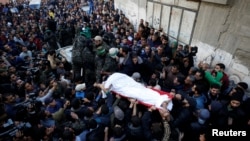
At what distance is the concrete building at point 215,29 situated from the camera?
414 cm

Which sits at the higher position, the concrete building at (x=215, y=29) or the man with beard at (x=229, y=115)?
the concrete building at (x=215, y=29)

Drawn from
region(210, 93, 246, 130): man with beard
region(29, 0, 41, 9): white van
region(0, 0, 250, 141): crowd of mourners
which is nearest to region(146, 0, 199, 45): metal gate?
region(0, 0, 250, 141): crowd of mourners

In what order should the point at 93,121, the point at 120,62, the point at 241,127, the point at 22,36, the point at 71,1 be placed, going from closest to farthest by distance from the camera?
the point at 241,127, the point at 93,121, the point at 120,62, the point at 22,36, the point at 71,1

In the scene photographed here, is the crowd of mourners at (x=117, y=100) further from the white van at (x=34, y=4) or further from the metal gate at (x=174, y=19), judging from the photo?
the white van at (x=34, y=4)

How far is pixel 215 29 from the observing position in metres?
4.75

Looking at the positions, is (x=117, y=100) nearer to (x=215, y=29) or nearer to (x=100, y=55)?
(x=100, y=55)

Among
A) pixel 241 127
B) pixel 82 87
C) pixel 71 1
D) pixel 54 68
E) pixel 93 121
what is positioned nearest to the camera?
pixel 241 127

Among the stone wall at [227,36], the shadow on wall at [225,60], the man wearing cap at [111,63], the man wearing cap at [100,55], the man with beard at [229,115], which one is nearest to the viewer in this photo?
the man with beard at [229,115]

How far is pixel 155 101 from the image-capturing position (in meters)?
3.21

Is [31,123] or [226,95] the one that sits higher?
[226,95]

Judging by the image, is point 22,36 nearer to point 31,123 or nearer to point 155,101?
point 31,123

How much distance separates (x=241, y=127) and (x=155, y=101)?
50.8 inches

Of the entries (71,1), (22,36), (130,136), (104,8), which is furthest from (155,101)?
(71,1)

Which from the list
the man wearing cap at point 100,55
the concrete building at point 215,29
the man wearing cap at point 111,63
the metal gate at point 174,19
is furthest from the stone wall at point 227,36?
the man wearing cap at point 100,55
